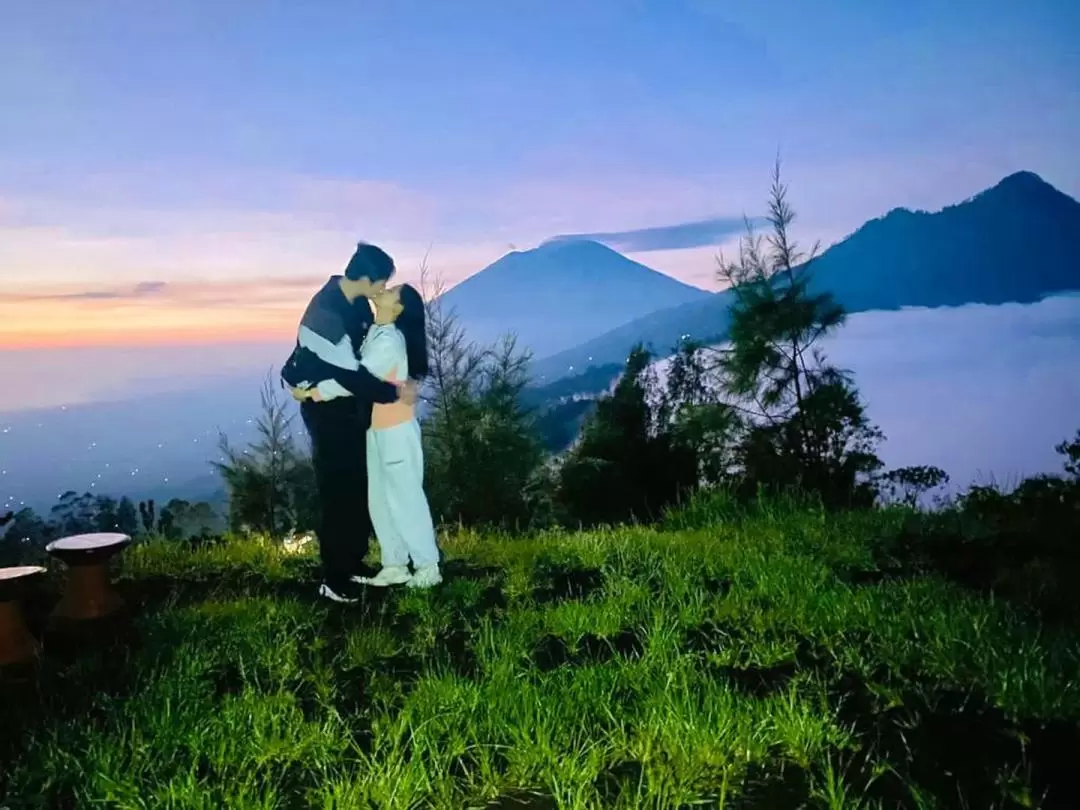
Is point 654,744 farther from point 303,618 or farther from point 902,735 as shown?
point 303,618

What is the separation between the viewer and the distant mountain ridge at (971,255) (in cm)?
2553

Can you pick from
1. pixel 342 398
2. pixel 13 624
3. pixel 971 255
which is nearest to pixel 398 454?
pixel 342 398

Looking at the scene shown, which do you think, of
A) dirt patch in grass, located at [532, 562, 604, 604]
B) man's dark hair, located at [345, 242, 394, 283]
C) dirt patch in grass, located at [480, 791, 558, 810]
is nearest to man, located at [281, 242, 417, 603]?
man's dark hair, located at [345, 242, 394, 283]

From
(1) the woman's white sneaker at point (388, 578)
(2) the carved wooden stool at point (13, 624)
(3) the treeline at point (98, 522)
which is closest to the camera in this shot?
(2) the carved wooden stool at point (13, 624)

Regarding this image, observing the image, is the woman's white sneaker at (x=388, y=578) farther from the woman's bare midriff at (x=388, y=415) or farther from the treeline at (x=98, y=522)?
the treeline at (x=98, y=522)

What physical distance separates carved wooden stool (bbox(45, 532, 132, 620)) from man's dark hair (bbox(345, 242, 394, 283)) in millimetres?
2100

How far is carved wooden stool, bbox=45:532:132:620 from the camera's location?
4.43 meters

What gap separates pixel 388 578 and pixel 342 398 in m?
1.31

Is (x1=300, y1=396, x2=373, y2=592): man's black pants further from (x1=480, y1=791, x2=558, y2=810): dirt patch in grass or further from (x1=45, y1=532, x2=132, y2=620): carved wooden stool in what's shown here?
(x1=480, y1=791, x2=558, y2=810): dirt patch in grass

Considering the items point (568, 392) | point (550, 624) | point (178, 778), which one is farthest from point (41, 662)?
point (568, 392)

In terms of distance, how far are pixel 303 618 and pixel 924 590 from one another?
12.2 ft

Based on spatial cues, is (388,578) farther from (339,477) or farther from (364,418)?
(364,418)

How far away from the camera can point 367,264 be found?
523 centimetres

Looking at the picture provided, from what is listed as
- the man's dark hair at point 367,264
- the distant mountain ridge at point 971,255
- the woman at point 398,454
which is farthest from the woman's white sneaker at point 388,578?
the distant mountain ridge at point 971,255
